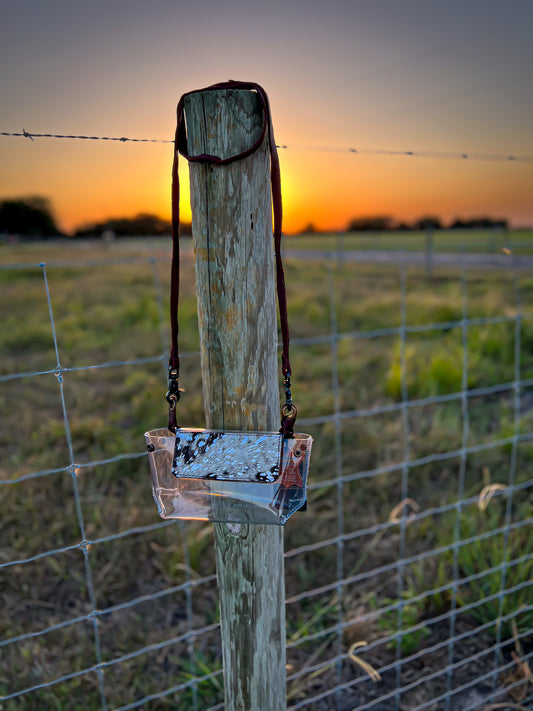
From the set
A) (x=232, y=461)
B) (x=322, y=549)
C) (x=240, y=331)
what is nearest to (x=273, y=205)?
(x=240, y=331)

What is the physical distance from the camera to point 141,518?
2.64 meters

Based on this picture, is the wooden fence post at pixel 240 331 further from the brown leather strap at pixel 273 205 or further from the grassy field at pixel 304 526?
the grassy field at pixel 304 526

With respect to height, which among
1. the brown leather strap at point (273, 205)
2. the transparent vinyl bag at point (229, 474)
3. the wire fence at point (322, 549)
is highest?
the brown leather strap at point (273, 205)

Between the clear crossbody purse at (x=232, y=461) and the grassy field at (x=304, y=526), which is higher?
the clear crossbody purse at (x=232, y=461)

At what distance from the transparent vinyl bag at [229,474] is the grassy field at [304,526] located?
1.28ft

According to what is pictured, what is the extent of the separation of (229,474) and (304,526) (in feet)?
5.69

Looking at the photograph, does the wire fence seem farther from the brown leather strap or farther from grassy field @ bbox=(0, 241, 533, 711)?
the brown leather strap

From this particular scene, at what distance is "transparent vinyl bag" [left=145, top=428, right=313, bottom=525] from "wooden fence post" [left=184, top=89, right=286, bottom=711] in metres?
0.06

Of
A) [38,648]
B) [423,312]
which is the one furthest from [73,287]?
[38,648]

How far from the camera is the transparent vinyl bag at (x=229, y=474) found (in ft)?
3.33

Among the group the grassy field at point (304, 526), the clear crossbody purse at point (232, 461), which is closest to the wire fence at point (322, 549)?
the grassy field at point (304, 526)

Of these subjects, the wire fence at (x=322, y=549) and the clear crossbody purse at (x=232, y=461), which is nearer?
the clear crossbody purse at (x=232, y=461)

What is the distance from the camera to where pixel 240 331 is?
3.48 ft

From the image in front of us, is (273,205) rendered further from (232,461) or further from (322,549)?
(322,549)
